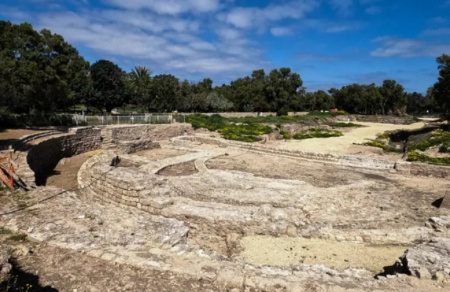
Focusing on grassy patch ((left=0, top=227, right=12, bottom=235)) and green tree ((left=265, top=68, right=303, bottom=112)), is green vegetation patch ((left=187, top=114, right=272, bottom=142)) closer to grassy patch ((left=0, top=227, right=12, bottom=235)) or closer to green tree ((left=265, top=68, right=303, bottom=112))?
grassy patch ((left=0, top=227, right=12, bottom=235))

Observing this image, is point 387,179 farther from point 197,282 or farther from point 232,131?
point 232,131

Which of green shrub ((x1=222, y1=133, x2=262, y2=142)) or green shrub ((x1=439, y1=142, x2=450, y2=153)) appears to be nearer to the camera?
green shrub ((x1=439, y1=142, x2=450, y2=153))

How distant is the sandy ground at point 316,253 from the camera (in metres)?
7.22

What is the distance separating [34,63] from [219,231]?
1780cm

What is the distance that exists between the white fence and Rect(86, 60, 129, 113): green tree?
28.1ft

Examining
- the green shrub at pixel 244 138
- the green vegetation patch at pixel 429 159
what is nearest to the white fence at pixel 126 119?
the green shrub at pixel 244 138

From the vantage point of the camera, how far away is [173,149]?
23.9 m

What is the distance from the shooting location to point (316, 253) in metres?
7.58

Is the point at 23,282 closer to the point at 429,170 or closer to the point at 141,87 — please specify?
the point at 429,170

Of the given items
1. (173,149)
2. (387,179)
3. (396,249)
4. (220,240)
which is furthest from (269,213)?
(173,149)

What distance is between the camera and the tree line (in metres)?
20.2

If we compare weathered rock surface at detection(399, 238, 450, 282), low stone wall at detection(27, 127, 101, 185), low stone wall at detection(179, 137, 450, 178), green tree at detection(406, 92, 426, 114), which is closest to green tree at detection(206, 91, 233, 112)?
low stone wall at detection(179, 137, 450, 178)

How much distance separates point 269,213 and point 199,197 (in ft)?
10.9

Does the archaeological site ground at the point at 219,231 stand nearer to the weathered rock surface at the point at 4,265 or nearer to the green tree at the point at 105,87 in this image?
the weathered rock surface at the point at 4,265
